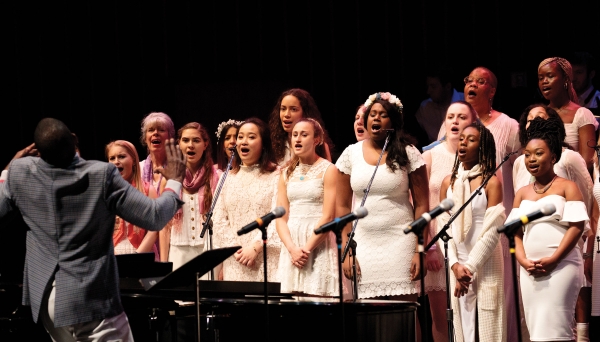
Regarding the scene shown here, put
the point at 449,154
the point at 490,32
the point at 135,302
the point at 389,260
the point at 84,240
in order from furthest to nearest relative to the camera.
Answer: the point at 490,32
the point at 449,154
the point at 389,260
the point at 135,302
the point at 84,240

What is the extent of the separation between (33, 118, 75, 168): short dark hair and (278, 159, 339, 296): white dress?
207 centimetres

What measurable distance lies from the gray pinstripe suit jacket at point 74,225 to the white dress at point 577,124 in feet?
10.3

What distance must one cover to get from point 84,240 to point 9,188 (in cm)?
39

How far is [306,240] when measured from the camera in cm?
530

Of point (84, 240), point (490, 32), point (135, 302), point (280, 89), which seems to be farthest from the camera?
point (280, 89)

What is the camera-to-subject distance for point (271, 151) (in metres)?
5.86

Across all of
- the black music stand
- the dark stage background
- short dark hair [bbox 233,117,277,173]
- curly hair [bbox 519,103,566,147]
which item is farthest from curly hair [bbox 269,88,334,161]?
the black music stand

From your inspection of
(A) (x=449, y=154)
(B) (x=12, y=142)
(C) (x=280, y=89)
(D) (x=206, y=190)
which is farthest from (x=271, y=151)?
(B) (x=12, y=142)

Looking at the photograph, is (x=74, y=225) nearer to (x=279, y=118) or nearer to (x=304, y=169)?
(x=304, y=169)

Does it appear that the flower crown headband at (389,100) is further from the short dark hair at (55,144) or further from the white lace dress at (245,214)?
the short dark hair at (55,144)

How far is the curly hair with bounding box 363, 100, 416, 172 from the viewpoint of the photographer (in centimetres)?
499

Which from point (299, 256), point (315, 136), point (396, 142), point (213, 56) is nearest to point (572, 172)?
point (396, 142)

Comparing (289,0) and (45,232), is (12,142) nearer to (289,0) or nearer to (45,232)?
(289,0)

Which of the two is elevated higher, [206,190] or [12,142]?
[12,142]
